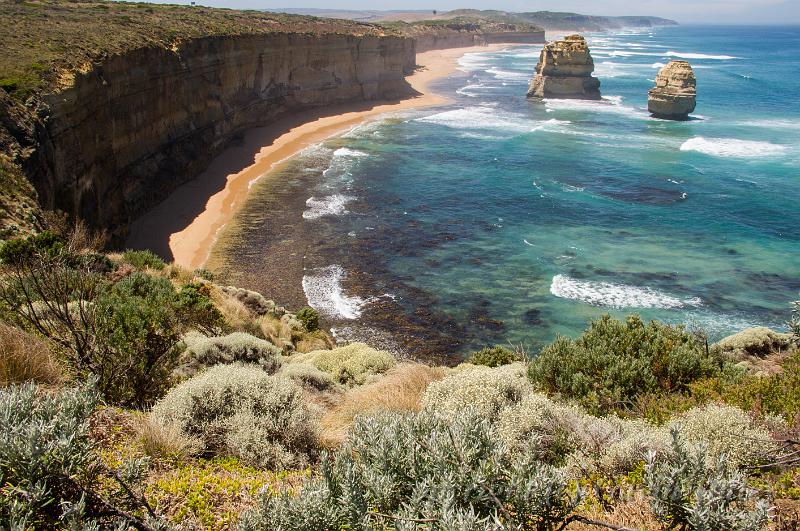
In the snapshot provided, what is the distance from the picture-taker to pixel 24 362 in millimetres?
7062

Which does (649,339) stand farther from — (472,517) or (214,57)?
(214,57)

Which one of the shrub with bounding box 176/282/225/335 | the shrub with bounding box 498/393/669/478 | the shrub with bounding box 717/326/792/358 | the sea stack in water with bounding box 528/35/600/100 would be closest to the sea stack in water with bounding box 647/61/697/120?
the sea stack in water with bounding box 528/35/600/100

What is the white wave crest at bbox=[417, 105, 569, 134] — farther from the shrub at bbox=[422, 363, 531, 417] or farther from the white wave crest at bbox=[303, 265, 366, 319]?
the shrub at bbox=[422, 363, 531, 417]

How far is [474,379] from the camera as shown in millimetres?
8594

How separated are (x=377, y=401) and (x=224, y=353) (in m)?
4.36

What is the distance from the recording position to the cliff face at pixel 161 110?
24.4m

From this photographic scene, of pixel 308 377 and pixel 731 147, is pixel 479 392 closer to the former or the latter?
pixel 308 377

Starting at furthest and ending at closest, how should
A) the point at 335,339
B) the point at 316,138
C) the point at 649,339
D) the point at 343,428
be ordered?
the point at 316,138, the point at 335,339, the point at 649,339, the point at 343,428

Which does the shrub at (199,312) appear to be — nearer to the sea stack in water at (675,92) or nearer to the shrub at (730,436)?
the shrub at (730,436)

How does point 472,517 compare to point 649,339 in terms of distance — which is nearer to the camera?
point 472,517

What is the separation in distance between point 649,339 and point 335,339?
1214 centimetres

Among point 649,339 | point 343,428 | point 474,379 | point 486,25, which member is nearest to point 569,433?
point 474,379

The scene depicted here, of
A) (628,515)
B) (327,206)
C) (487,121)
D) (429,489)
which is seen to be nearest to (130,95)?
(327,206)

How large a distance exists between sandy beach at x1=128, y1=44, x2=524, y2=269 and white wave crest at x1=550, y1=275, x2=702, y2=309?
54.1 ft
